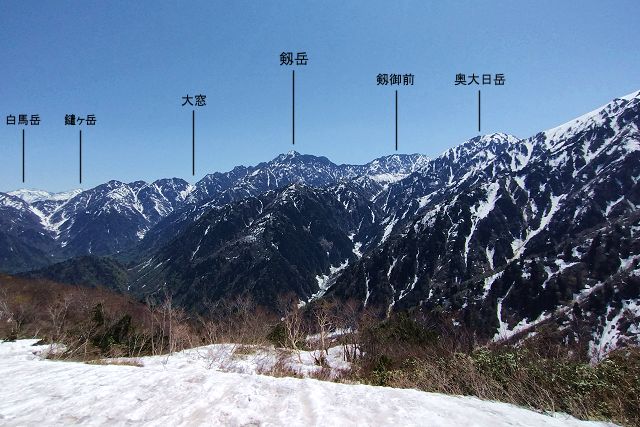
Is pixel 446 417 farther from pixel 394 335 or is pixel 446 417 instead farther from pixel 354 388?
pixel 394 335

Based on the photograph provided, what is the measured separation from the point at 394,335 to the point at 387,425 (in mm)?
41709

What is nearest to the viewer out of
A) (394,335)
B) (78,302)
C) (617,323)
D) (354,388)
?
(354,388)

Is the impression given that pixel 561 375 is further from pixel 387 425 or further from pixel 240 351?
pixel 240 351

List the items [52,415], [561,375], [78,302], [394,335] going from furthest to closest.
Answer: [78,302]
[394,335]
[561,375]
[52,415]

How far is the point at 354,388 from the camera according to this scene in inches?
396

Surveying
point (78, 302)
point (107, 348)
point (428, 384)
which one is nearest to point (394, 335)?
point (107, 348)

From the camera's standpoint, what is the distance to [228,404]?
8578mm

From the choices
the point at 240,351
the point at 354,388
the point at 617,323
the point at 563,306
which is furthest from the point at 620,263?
the point at 354,388

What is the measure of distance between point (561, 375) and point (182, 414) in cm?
1040

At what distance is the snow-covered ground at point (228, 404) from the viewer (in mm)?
8211

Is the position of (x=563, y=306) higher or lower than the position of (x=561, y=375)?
lower

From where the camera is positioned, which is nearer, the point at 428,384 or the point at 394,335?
the point at 428,384

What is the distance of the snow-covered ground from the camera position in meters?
8.21

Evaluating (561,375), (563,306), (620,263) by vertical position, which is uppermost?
(561,375)
